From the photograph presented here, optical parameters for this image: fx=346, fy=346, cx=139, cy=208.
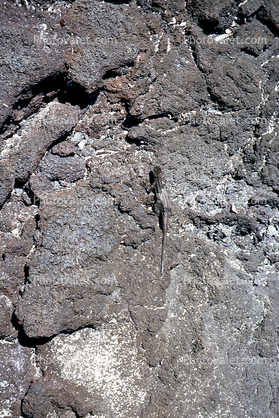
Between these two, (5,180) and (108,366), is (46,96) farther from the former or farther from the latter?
(108,366)

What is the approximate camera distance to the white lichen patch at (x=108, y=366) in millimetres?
1676

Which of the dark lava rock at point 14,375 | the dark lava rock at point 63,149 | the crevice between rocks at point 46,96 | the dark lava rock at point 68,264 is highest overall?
the crevice between rocks at point 46,96

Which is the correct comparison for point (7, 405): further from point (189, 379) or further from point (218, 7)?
point (218, 7)

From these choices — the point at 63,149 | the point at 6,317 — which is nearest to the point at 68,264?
the point at 6,317

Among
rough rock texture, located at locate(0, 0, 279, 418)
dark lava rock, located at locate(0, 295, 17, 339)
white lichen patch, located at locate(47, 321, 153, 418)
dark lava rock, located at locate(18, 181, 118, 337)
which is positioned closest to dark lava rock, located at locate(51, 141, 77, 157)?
rough rock texture, located at locate(0, 0, 279, 418)

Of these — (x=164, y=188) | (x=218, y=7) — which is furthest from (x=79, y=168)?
(x=218, y=7)

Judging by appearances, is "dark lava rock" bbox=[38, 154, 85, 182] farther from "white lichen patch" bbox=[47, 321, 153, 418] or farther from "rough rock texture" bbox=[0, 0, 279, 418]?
"white lichen patch" bbox=[47, 321, 153, 418]

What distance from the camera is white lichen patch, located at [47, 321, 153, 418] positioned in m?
1.68

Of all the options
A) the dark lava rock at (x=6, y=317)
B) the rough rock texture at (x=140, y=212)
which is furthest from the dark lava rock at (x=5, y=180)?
the dark lava rock at (x=6, y=317)

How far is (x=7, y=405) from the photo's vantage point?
162 centimetres

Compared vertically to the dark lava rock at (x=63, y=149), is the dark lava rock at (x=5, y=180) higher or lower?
lower

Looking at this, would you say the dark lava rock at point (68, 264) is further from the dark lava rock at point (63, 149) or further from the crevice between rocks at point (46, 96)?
the crevice between rocks at point (46, 96)

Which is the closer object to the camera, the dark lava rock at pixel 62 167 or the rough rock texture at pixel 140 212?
the rough rock texture at pixel 140 212

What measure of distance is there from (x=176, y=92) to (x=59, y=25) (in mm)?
617
